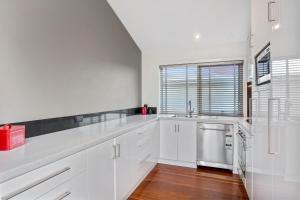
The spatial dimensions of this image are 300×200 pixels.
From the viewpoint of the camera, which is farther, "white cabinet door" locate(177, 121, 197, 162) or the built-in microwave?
"white cabinet door" locate(177, 121, 197, 162)

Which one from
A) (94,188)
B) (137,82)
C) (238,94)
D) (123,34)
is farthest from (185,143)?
(123,34)

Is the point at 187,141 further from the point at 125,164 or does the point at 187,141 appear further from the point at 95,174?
the point at 95,174

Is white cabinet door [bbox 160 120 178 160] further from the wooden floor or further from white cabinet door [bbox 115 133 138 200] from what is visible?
white cabinet door [bbox 115 133 138 200]

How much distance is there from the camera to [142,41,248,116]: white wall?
327cm

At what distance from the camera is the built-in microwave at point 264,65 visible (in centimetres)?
130

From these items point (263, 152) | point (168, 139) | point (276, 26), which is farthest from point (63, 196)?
point (168, 139)

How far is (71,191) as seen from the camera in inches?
52.9

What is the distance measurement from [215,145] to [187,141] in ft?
1.52

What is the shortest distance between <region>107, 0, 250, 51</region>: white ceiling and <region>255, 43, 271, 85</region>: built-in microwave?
1389 mm

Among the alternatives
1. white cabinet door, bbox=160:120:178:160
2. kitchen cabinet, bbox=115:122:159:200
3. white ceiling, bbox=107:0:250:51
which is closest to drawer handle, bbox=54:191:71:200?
kitchen cabinet, bbox=115:122:159:200

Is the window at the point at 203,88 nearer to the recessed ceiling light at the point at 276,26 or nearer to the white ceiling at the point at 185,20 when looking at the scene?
the white ceiling at the point at 185,20

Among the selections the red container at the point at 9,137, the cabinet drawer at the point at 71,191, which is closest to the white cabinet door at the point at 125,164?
the cabinet drawer at the point at 71,191

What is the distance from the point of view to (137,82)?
3807 mm

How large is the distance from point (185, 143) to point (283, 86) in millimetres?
2445
